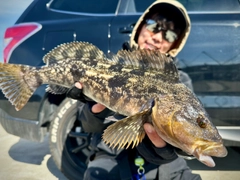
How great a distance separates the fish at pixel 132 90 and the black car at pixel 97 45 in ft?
3.67

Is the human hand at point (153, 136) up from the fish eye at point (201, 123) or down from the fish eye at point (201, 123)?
down

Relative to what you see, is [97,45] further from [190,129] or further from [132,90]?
[190,129]

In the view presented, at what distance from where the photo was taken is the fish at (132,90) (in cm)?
184

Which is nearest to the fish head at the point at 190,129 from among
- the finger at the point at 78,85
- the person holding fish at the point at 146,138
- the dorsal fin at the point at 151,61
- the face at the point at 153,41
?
the dorsal fin at the point at 151,61

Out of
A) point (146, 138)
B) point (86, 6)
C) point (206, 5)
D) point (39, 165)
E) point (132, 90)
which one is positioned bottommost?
point (39, 165)

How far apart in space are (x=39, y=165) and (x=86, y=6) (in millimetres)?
2057

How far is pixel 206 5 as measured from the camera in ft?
11.7

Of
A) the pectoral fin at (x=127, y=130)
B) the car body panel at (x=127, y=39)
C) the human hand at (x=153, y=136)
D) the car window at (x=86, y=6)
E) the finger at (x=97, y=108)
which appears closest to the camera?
the pectoral fin at (x=127, y=130)

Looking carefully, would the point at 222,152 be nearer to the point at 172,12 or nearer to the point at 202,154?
the point at 202,154

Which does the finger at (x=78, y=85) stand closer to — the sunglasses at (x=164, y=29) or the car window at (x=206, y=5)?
the sunglasses at (x=164, y=29)

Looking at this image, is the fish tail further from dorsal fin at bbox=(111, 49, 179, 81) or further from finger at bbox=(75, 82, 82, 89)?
dorsal fin at bbox=(111, 49, 179, 81)

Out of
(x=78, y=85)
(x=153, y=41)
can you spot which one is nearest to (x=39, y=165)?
(x=78, y=85)

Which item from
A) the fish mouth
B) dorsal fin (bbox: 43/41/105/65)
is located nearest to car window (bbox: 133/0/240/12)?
dorsal fin (bbox: 43/41/105/65)

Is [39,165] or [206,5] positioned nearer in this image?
[206,5]
